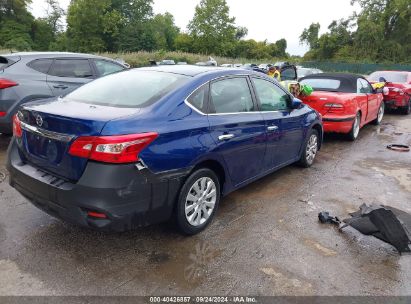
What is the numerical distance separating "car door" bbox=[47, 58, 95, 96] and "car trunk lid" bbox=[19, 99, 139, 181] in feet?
10.7

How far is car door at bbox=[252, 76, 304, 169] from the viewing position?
4.51 metres

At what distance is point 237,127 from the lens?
3891 mm

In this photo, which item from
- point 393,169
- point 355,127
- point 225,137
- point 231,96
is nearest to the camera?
point 225,137

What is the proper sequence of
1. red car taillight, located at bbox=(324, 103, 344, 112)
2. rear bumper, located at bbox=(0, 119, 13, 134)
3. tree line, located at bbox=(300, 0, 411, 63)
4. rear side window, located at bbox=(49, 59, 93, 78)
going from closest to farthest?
rear bumper, located at bbox=(0, 119, 13, 134)
rear side window, located at bbox=(49, 59, 93, 78)
red car taillight, located at bbox=(324, 103, 344, 112)
tree line, located at bbox=(300, 0, 411, 63)

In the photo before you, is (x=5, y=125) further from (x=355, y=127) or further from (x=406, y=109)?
(x=406, y=109)

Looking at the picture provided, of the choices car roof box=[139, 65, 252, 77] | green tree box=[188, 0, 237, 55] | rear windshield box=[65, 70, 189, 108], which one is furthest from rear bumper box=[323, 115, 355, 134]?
green tree box=[188, 0, 237, 55]

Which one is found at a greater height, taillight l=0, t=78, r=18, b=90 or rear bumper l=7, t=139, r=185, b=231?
taillight l=0, t=78, r=18, b=90

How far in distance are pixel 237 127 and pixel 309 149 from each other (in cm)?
249

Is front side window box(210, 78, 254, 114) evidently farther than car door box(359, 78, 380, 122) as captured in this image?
No

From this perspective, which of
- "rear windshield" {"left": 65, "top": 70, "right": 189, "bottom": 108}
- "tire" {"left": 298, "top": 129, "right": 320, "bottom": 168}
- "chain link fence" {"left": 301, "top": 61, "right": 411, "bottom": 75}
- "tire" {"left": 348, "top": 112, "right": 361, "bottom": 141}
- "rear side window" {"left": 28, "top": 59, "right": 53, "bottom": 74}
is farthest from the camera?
"chain link fence" {"left": 301, "top": 61, "right": 411, "bottom": 75}

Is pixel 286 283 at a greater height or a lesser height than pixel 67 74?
lesser

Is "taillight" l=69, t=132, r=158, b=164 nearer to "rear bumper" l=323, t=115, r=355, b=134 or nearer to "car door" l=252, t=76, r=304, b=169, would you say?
"car door" l=252, t=76, r=304, b=169

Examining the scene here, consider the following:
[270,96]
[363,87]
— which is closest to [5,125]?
[270,96]

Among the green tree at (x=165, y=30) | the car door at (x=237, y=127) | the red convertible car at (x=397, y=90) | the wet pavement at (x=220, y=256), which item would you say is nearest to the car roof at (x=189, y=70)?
the car door at (x=237, y=127)
